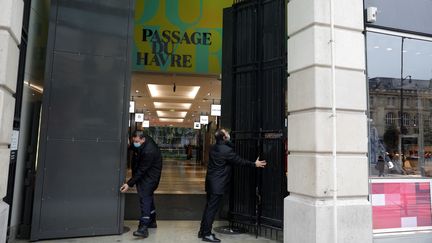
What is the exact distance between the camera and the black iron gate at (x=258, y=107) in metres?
6.43

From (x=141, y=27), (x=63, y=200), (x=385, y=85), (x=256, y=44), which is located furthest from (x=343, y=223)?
(x=141, y=27)

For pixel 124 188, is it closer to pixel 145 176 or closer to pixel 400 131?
pixel 145 176

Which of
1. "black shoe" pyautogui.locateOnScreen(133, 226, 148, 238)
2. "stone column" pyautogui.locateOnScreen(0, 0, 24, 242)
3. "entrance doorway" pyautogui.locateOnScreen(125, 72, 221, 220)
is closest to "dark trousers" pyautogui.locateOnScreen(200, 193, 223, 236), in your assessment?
"black shoe" pyautogui.locateOnScreen(133, 226, 148, 238)

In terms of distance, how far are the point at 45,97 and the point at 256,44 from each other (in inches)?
157

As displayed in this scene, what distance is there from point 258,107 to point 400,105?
248 centimetres

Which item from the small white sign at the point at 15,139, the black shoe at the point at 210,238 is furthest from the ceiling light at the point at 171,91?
the small white sign at the point at 15,139

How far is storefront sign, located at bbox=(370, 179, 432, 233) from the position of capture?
18.9 ft

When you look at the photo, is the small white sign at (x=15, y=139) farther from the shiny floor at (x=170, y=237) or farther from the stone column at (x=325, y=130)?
the stone column at (x=325, y=130)

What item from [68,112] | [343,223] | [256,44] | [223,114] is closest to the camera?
[343,223]

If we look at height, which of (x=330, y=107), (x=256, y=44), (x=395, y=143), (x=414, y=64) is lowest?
(x=395, y=143)

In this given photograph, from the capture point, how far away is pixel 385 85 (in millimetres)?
6137

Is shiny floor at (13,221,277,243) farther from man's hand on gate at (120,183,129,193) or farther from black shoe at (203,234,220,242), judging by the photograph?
man's hand on gate at (120,183,129,193)

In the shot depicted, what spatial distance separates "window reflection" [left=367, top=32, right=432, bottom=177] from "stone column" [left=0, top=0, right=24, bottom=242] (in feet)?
17.3

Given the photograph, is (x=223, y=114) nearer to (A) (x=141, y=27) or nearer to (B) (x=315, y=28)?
(B) (x=315, y=28)
